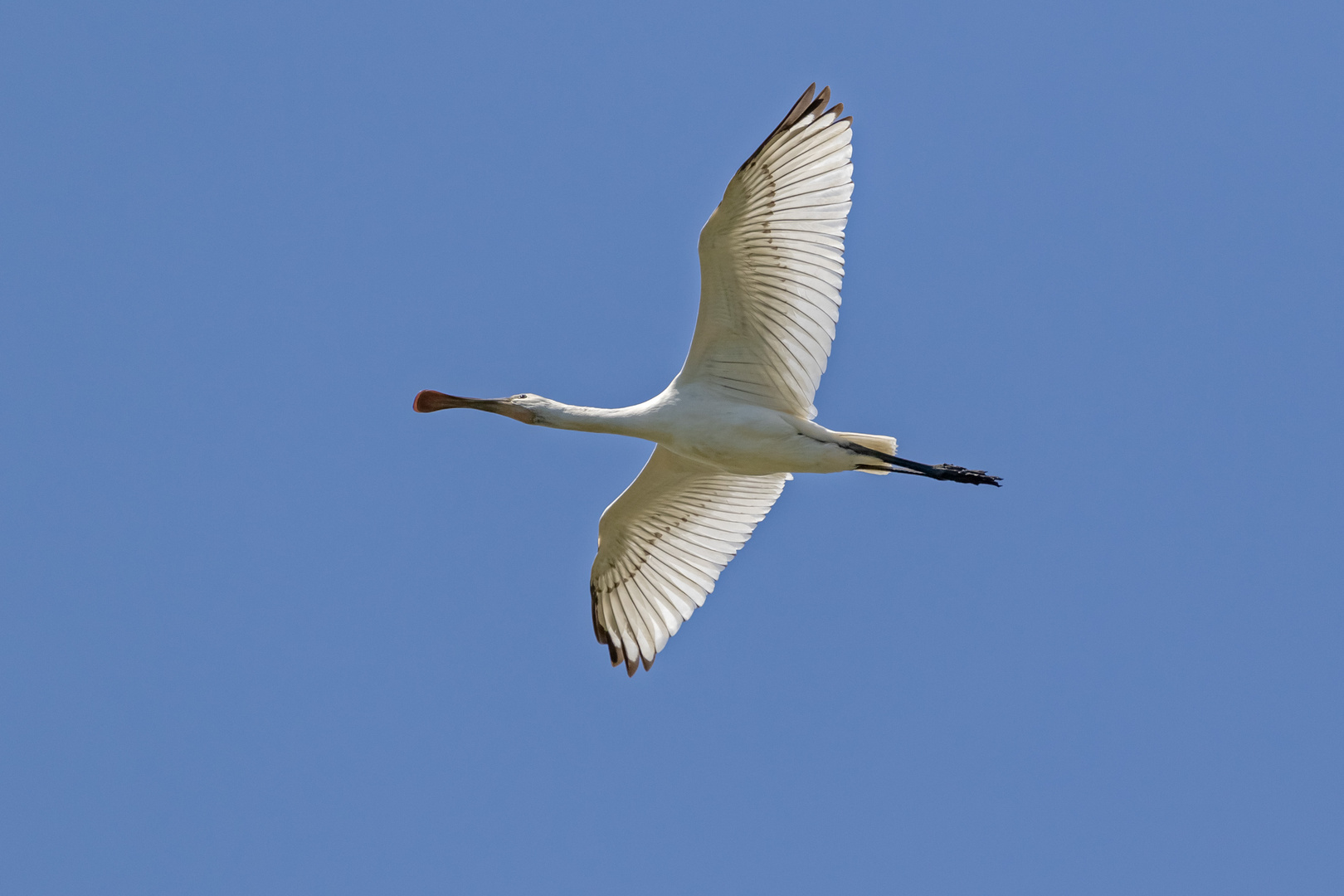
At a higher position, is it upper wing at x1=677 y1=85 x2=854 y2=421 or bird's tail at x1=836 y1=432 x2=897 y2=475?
upper wing at x1=677 y1=85 x2=854 y2=421

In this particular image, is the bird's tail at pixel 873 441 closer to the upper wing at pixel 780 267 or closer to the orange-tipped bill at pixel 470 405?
the upper wing at pixel 780 267

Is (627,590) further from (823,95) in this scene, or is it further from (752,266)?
(823,95)

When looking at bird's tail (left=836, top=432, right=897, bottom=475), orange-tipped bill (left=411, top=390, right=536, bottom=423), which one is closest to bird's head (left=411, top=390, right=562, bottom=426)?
orange-tipped bill (left=411, top=390, right=536, bottom=423)

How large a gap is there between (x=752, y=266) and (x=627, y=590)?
3.59 meters

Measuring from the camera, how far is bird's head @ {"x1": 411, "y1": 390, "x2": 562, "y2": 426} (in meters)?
12.9

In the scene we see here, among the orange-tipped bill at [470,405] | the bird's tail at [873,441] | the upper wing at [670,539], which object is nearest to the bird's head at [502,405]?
the orange-tipped bill at [470,405]

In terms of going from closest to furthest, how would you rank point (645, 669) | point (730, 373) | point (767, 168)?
point (767, 168)
point (730, 373)
point (645, 669)

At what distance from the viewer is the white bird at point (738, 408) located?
11766 mm

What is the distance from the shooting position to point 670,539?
1406cm

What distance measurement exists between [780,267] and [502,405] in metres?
2.70

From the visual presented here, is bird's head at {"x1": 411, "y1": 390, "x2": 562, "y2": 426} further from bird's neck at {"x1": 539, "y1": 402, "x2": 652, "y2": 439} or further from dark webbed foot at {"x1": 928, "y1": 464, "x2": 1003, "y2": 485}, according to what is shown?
dark webbed foot at {"x1": 928, "y1": 464, "x2": 1003, "y2": 485}

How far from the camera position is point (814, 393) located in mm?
12594

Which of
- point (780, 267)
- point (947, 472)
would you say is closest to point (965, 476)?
point (947, 472)

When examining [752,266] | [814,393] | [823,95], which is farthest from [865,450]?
[823,95]
